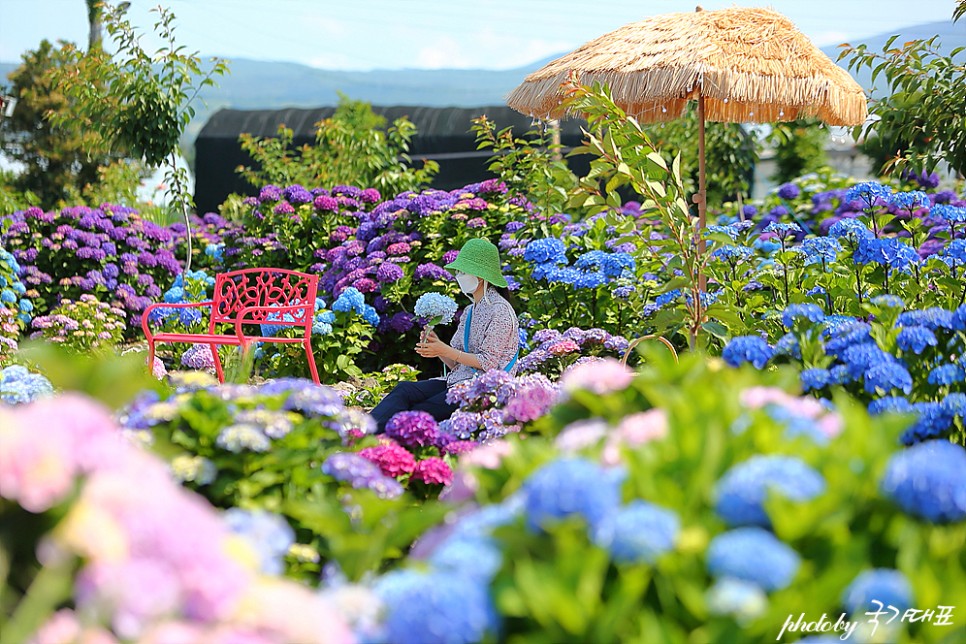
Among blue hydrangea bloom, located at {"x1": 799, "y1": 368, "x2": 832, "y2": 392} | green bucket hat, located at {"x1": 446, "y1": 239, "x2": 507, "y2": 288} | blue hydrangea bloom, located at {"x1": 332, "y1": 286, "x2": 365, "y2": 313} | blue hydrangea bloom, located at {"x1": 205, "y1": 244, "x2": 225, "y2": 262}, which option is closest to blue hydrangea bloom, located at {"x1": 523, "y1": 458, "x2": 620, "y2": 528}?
blue hydrangea bloom, located at {"x1": 799, "y1": 368, "x2": 832, "y2": 392}

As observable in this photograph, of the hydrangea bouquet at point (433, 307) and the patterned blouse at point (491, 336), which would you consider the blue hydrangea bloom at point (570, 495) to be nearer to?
the patterned blouse at point (491, 336)

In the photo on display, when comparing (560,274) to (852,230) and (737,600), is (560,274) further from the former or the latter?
(737,600)

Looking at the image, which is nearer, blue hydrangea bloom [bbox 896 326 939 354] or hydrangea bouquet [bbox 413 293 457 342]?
blue hydrangea bloom [bbox 896 326 939 354]

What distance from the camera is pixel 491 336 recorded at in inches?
143

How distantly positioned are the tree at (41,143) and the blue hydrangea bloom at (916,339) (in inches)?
651

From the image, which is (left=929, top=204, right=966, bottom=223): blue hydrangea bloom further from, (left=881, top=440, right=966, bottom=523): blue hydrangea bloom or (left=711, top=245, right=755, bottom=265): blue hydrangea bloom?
(left=881, top=440, right=966, bottom=523): blue hydrangea bloom

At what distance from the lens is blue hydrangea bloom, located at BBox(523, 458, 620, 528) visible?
115cm

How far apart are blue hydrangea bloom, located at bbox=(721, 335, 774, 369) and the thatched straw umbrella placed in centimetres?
234

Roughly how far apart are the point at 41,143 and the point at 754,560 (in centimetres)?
1849

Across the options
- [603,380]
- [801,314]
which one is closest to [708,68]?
[801,314]

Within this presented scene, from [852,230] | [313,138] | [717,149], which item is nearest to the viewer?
[852,230]

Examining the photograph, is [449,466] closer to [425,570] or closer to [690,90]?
[425,570]

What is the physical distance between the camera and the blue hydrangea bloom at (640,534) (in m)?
1.11

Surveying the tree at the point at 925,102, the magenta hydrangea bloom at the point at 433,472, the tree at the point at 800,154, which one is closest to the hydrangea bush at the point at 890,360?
the magenta hydrangea bloom at the point at 433,472
